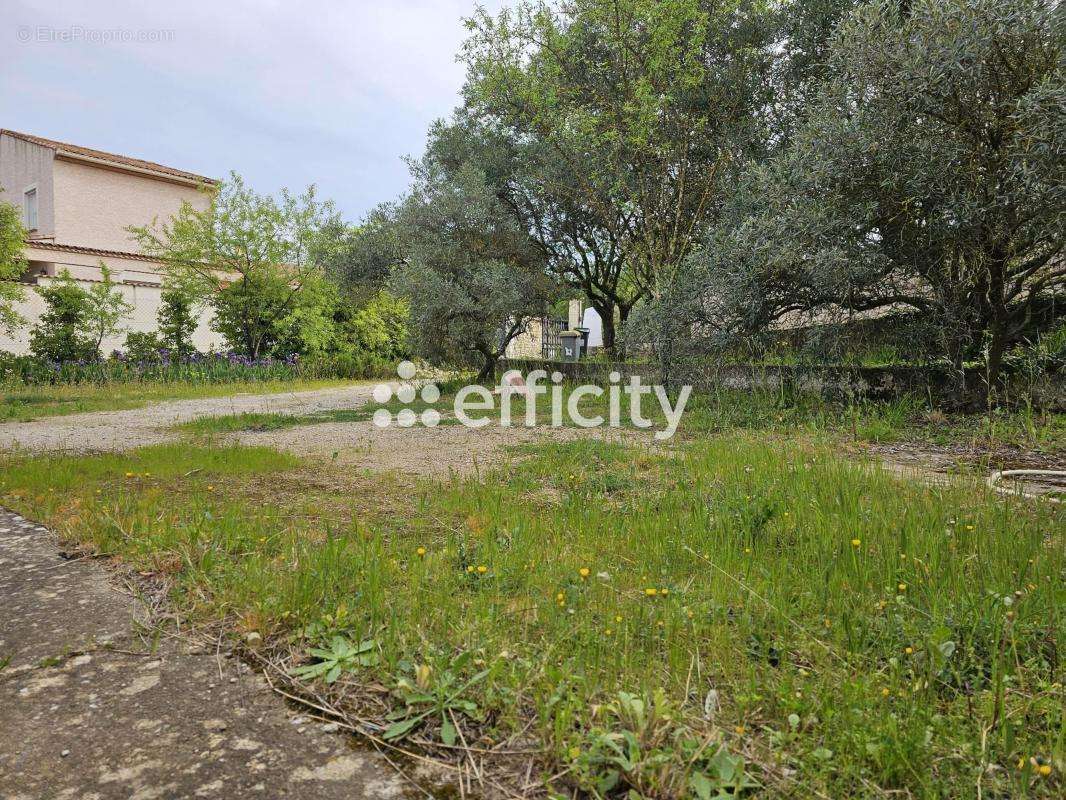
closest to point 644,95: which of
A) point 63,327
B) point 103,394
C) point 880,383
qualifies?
point 880,383

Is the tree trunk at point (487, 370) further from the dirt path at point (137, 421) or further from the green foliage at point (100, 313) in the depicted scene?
the green foliage at point (100, 313)

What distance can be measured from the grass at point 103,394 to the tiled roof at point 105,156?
25.8ft

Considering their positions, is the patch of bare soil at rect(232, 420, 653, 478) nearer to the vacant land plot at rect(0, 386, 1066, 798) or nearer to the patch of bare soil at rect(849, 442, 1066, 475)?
the vacant land plot at rect(0, 386, 1066, 798)

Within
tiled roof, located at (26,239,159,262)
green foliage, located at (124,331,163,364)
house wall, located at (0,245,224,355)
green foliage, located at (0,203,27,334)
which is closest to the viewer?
green foliage, located at (0,203,27,334)

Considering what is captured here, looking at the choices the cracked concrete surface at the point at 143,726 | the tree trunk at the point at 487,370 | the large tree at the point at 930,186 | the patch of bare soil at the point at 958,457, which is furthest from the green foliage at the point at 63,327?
the patch of bare soil at the point at 958,457

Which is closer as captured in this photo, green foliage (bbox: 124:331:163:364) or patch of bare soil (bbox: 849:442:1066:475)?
patch of bare soil (bbox: 849:442:1066:475)

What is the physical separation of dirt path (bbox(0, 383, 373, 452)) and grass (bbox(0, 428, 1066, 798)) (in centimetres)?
233

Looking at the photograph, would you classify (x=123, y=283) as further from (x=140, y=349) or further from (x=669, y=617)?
(x=669, y=617)

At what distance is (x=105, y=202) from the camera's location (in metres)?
19.9

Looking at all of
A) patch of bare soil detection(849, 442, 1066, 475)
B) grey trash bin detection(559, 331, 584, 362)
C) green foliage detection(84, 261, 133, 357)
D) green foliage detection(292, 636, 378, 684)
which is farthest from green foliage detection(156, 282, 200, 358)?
green foliage detection(292, 636, 378, 684)

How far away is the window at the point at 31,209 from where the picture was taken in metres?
19.3

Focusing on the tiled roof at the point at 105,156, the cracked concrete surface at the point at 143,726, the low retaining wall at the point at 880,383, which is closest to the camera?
the cracked concrete surface at the point at 143,726

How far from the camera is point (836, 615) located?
6.32 ft

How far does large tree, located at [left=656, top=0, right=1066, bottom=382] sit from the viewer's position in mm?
5094
